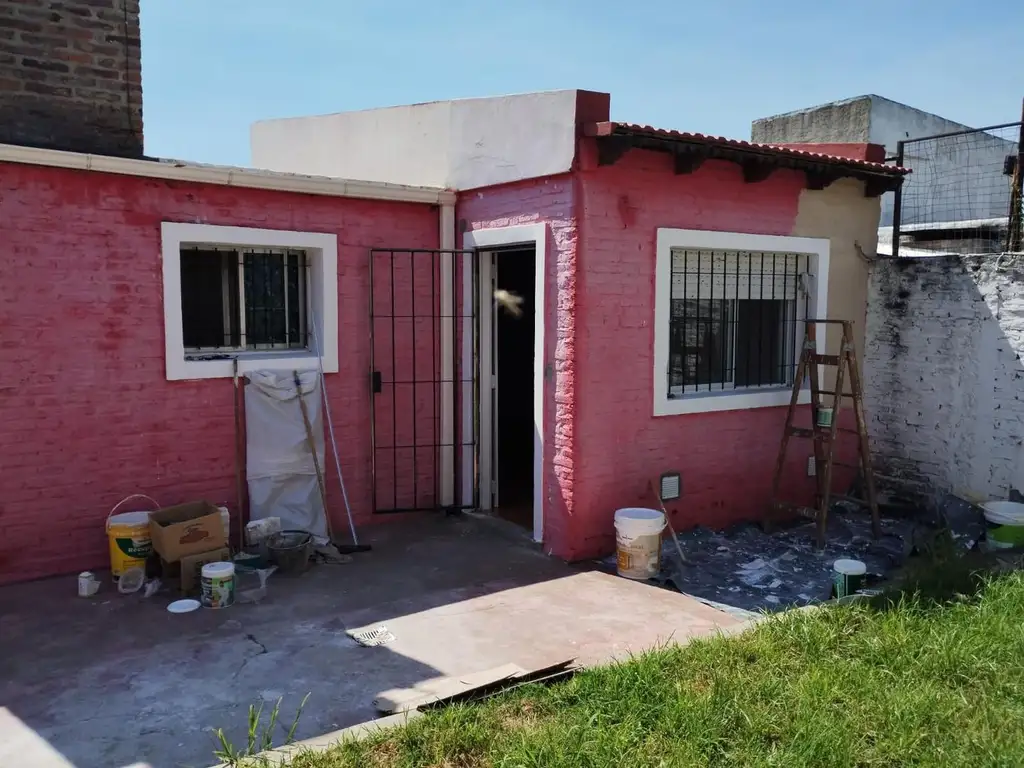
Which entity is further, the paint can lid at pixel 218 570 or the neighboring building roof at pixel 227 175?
the neighboring building roof at pixel 227 175

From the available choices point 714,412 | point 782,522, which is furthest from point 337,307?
point 782,522

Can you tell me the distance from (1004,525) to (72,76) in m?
8.05

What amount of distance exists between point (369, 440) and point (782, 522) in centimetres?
387

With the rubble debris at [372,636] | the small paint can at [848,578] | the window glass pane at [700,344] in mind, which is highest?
the window glass pane at [700,344]

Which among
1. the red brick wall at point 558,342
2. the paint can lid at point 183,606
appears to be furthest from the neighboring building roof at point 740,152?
the paint can lid at point 183,606

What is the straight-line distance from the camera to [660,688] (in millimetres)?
4180

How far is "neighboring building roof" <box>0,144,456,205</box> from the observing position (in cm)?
567

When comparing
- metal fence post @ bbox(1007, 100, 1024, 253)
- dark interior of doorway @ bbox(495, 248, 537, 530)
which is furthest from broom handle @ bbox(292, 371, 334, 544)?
metal fence post @ bbox(1007, 100, 1024, 253)

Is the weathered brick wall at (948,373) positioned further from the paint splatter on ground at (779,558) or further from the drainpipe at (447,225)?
the drainpipe at (447,225)

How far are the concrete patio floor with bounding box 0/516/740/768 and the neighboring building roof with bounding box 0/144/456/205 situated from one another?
9.79ft

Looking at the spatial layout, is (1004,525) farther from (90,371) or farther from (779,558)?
(90,371)

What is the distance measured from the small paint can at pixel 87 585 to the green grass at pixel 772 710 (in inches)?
114

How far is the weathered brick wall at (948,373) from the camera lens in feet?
23.9

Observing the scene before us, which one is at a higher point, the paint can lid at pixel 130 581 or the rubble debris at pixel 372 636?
the paint can lid at pixel 130 581
